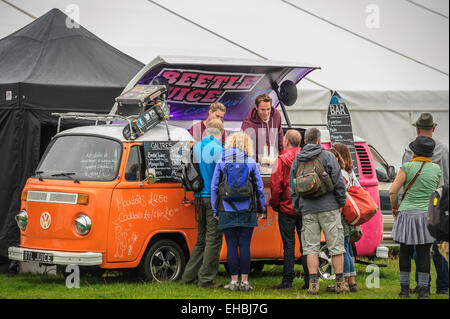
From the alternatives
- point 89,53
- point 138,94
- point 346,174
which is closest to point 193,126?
point 138,94

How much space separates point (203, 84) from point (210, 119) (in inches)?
38.8

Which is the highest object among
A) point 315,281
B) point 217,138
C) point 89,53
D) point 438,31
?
point 438,31

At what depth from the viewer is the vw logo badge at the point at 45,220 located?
858 centimetres

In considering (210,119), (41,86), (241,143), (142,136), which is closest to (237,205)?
(241,143)

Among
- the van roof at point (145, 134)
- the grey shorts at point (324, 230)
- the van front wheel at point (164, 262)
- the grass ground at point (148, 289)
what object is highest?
the van roof at point (145, 134)

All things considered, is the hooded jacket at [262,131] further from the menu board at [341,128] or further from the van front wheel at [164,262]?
the van front wheel at [164,262]

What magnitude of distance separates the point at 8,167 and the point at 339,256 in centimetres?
488

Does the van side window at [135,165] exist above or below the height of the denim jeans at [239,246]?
above

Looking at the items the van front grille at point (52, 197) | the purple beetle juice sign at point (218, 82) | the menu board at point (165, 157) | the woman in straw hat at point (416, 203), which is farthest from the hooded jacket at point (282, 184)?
the van front grille at point (52, 197)

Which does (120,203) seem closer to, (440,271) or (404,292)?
(404,292)

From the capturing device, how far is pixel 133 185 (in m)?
8.66

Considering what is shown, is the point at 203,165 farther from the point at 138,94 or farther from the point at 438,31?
the point at 438,31

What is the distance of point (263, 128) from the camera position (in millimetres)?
9438

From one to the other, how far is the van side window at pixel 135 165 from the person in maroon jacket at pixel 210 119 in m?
0.80
